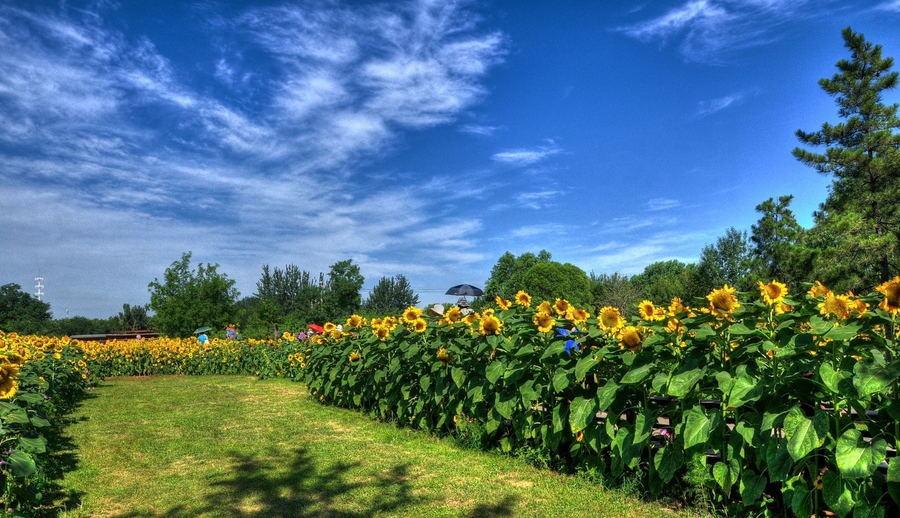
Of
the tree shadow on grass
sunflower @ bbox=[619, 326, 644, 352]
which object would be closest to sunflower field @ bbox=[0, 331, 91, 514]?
the tree shadow on grass

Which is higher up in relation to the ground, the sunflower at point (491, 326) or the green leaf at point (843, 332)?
the sunflower at point (491, 326)

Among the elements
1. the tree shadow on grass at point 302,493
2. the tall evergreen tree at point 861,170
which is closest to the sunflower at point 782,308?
the tree shadow on grass at point 302,493

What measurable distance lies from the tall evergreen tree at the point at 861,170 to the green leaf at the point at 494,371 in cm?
1582

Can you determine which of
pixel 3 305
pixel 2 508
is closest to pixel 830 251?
pixel 2 508

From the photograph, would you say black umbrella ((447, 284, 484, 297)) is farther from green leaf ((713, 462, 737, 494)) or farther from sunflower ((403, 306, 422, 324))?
green leaf ((713, 462, 737, 494))

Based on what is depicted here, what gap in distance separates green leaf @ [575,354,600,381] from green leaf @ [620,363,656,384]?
11.0 inches

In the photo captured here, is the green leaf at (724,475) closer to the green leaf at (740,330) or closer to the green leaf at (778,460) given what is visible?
the green leaf at (778,460)

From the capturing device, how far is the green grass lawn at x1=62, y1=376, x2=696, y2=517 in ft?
11.6

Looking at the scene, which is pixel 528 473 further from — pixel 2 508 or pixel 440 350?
pixel 2 508

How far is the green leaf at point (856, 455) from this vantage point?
91.8 inches

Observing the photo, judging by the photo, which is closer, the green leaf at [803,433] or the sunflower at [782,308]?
the green leaf at [803,433]

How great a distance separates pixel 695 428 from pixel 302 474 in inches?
113

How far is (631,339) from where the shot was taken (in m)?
3.48

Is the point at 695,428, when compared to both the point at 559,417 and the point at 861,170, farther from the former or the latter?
the point at 861,170
